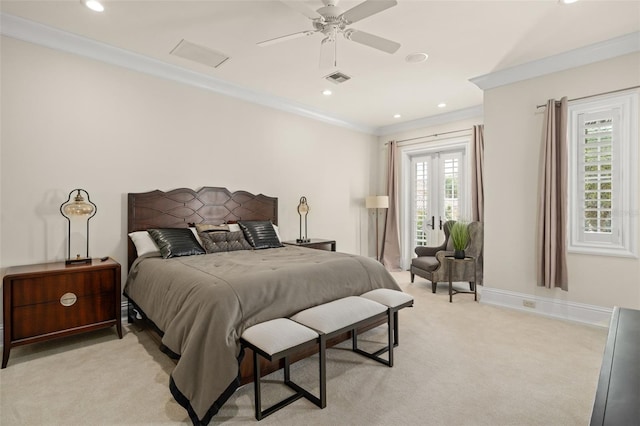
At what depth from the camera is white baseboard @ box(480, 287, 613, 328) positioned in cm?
351

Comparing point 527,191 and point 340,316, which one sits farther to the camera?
point 527,191

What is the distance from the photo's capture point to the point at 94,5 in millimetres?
2725

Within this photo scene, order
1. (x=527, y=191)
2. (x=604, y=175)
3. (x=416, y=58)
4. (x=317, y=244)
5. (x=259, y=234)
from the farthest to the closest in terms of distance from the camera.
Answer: (x=317, y=244)
(x=259, y=234)
(x=527, y=191)
(x=416, y=58)
(x=604, y=175)

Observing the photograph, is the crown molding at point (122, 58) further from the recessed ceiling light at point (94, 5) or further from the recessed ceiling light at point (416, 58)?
the recessed ceiling light at point (416, 58)

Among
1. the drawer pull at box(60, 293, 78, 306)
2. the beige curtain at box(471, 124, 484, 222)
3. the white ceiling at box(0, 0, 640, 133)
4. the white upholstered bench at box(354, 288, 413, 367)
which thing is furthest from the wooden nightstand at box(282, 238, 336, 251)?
the drawer pull at box(60, 293, 78, 306)

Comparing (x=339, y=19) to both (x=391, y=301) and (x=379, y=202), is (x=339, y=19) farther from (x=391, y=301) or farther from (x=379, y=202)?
(x=379, y=202)

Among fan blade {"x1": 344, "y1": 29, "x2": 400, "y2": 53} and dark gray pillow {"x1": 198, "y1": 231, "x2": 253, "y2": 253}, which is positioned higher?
fan blade {"x1": 344, "y1": 29, "x2": 400, "y2": 53}

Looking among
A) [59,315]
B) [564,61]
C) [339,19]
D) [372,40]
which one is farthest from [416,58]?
[59,315]

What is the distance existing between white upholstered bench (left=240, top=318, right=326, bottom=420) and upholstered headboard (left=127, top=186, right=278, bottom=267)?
235cm

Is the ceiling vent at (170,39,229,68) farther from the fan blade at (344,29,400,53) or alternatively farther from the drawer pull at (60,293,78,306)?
the drawer pull at (60,293,78,306)

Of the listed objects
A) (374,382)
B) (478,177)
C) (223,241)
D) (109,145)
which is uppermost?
(109,145)

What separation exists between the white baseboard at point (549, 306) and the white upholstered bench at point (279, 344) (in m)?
3.13

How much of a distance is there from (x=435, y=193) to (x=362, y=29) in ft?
12.7

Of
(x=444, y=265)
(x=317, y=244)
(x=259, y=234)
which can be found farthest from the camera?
(x=317, y=244)
